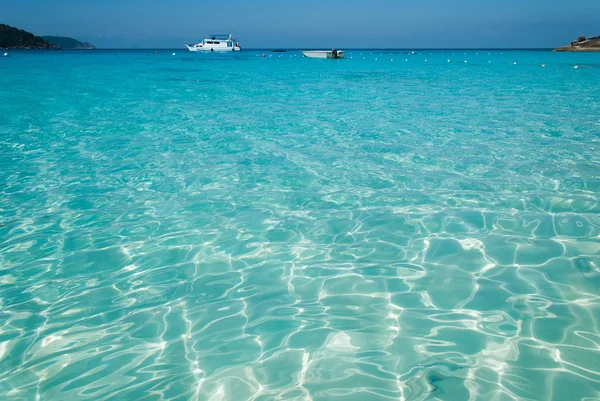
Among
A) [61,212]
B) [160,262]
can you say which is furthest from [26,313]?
[61,212]

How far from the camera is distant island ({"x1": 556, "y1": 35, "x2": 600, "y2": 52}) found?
271ft

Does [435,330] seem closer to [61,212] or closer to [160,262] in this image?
[160,262]

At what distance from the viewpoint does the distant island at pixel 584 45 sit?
8262 centimetres

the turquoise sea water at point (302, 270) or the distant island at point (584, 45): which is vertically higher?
the distant island at point (584, 45)

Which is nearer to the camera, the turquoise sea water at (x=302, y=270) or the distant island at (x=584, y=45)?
the turquoise sea water at (x=302, y=270)

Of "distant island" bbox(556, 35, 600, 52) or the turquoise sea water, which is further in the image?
"distant island" bbox(556, 35, 600, 52)

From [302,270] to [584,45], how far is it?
352 feet

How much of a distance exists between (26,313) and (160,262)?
132cm

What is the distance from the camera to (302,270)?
448 centimetres

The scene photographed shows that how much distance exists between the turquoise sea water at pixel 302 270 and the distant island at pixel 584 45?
9364 cm

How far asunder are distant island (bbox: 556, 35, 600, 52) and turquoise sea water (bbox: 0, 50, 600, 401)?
93.6 metres

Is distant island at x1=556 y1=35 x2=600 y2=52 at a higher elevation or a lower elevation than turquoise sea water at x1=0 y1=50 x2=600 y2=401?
higher

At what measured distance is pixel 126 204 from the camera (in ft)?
20.7

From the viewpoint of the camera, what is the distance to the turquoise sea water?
3039 mm
